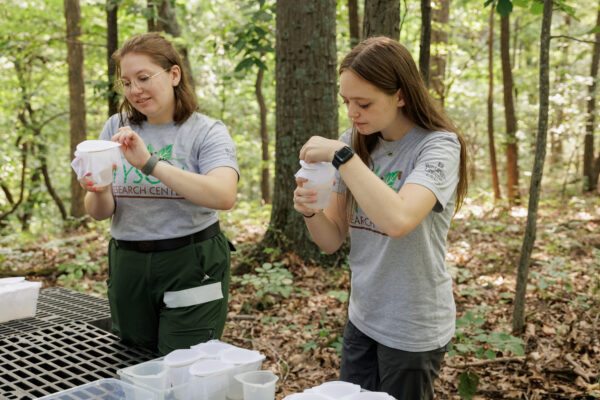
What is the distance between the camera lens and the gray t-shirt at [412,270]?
1623 millimetres

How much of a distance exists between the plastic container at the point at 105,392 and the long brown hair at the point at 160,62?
1.18m

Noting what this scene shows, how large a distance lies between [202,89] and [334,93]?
9.45m

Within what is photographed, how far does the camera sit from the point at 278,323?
4027 mm

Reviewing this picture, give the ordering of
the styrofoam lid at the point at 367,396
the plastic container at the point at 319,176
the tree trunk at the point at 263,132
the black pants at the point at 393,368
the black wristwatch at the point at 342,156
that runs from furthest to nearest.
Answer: the tree trunk at the point at 263,132 < the black pants at the point at 393,368 < the plastic container at the point at 319,176 < the black wristwatch at the point at 342,156 < the styrofoam lid at the point at 367,396

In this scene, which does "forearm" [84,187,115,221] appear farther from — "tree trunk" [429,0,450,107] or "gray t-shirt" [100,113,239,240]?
"tree trunk" [429,0,450,107]

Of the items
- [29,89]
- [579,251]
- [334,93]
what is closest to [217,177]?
[334,93]

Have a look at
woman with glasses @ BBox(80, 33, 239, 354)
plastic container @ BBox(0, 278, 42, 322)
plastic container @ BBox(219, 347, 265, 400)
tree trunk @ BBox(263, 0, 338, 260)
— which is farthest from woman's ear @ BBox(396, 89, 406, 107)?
tree trunk @ BBox(263, 0, 338, 260)

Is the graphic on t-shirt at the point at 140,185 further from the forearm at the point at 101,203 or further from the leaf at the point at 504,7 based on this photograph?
the leaf at the point at 504,7

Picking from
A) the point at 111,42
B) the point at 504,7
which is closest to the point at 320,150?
the point at 504,7

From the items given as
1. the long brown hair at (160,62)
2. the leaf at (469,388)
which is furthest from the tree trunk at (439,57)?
the long brown hair at (160,62)

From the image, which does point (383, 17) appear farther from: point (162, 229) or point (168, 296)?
point (168, 296)

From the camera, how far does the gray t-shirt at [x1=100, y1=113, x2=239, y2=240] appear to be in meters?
2.01

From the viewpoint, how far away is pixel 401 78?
1604 mm

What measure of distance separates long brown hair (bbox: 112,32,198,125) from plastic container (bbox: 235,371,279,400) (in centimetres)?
127
